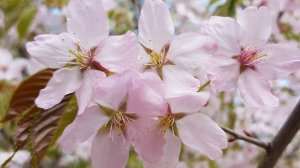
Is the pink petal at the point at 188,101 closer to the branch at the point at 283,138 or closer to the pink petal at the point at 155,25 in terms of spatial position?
the pink petal at the point at 155,25

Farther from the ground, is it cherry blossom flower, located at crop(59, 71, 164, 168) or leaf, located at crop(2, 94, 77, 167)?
→ cherry blossom flower, located at crop(59, 71, 164, 168)

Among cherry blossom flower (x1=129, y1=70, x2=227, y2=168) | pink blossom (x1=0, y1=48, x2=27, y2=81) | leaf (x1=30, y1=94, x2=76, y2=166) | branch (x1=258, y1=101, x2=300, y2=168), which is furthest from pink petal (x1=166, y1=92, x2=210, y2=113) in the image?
pink blossom (x1=0, y1=48, x2=27, y2=81)

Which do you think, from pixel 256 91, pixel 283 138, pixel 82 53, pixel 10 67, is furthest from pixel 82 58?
pixel 10 67

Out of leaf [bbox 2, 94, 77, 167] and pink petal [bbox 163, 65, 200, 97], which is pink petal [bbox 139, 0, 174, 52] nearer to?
pink petal [bbox 163, 65, 200, 97]

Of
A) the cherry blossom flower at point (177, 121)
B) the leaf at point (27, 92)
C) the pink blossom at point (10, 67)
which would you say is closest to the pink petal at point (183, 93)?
the cherry blossom flower at point (177, 121)

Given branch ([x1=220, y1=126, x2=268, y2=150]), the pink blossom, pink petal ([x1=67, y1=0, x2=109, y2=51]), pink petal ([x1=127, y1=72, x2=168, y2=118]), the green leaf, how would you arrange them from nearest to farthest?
pink petal ([x1=127, y1=72, x2=168, y2=118]) < pink petal ([x1=67, y1=0, x2=109, y2=51]) < branch ([x1=220, y1=126, x2=268, y2=150]) < the green leaf < the pink blossom

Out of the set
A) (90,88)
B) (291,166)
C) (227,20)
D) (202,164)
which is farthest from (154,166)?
(291,166)

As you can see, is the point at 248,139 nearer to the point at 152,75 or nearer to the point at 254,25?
the point at 254,25
